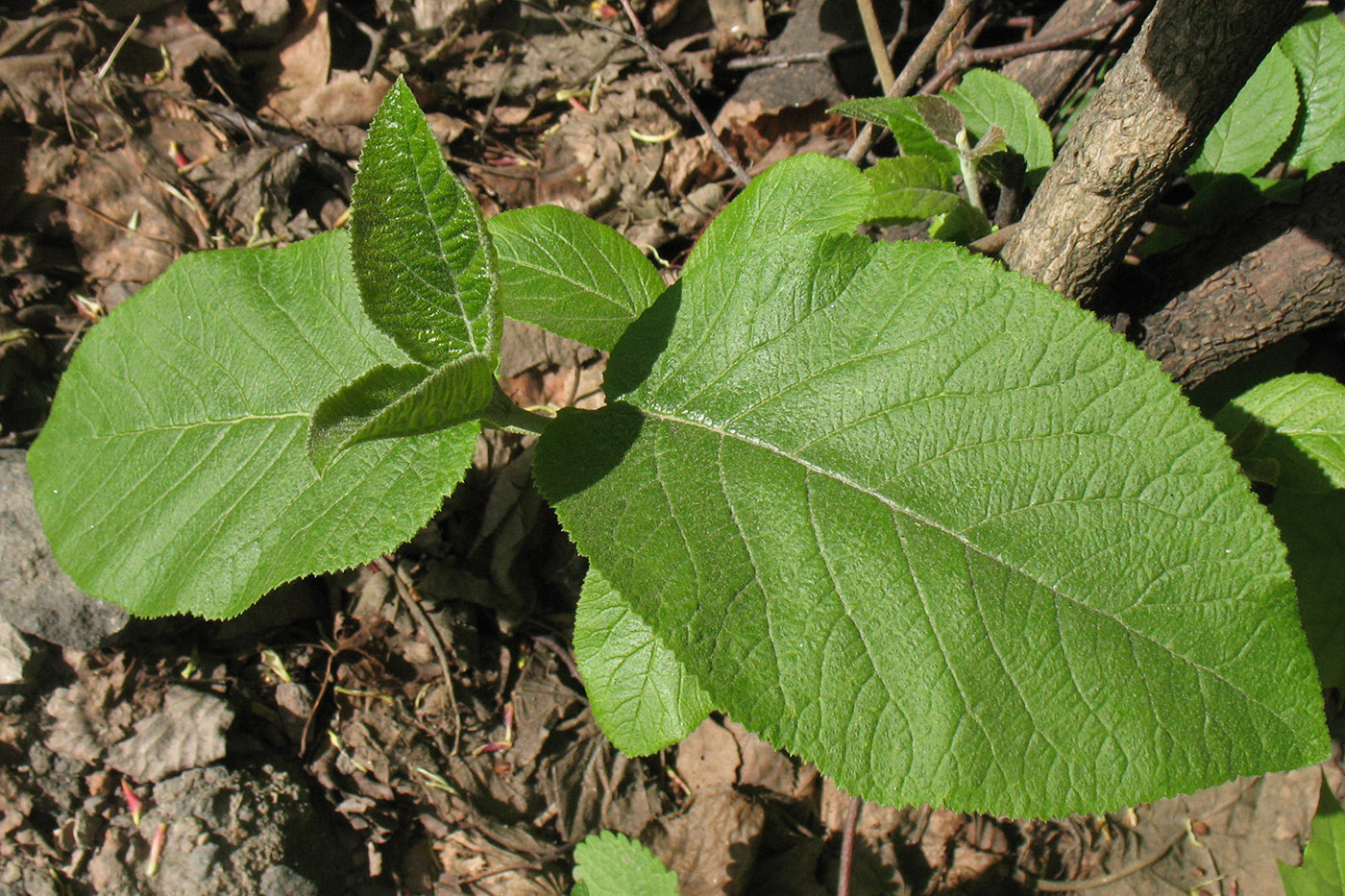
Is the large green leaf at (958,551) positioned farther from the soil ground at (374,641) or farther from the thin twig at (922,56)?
the soil ground at (374,641)

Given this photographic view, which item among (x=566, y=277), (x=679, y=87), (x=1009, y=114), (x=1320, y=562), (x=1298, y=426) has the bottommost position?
(x=1320, y=562)

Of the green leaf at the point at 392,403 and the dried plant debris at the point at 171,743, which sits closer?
the green leaf at the point at 392,403

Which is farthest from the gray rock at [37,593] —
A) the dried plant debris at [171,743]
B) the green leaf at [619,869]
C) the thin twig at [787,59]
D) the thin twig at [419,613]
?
the thin twig at [787,59]

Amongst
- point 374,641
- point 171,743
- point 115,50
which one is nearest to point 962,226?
point 374,641

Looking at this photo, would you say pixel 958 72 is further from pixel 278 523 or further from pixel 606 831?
pixel 606 831

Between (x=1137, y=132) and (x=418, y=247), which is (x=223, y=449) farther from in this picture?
(x=1137, y=132)

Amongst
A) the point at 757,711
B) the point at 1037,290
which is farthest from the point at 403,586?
the point at 1037,290

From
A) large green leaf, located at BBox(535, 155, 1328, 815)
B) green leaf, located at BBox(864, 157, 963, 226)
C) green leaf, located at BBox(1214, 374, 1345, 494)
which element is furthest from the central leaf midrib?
green leaf, located at BBox(1214, 374, 1345, 494)
